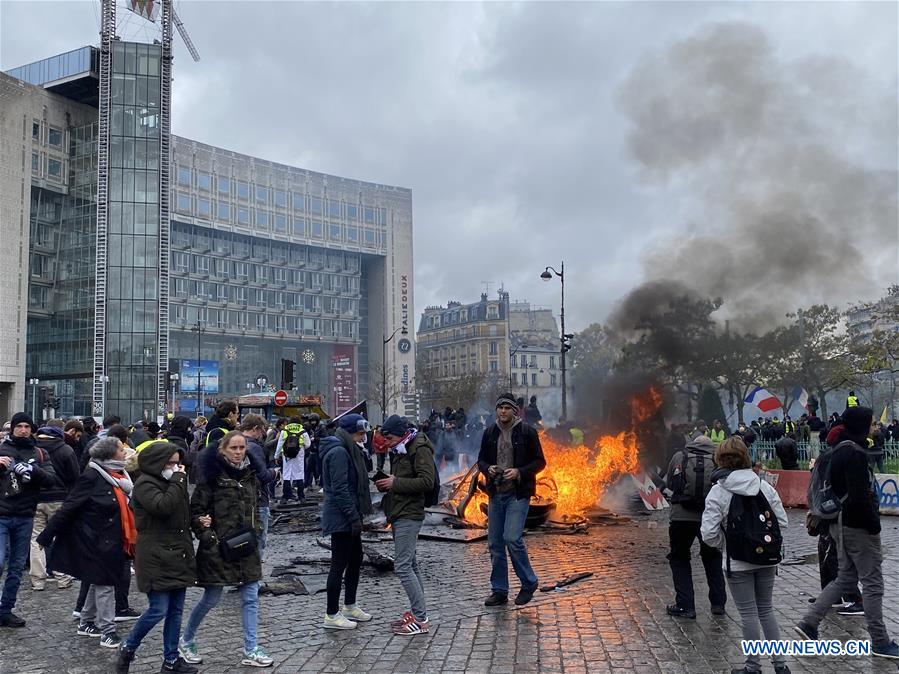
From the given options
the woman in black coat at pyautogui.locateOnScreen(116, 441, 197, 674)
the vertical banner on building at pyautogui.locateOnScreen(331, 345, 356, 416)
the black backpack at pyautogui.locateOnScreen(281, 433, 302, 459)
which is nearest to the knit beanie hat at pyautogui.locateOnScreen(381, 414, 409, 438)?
the woman in black coat at pyautogui.locateOnScreen(116, 441, 197, 674)

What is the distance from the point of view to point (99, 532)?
6.49 meters

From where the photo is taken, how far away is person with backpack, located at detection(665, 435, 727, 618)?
711cm

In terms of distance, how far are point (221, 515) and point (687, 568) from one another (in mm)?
4097

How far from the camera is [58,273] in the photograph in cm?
6488

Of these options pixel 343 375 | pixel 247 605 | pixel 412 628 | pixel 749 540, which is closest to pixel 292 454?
pixel 412 628

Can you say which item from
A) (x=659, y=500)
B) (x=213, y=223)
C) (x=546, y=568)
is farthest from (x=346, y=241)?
(x=546, y=568)

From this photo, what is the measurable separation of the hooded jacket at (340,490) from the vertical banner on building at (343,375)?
248 feet

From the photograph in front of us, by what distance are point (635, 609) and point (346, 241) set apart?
8218 centimetres

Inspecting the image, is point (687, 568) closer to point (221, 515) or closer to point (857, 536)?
point (857, 536)

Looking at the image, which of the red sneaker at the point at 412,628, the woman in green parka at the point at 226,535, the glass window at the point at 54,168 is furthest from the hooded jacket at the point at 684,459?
the glass window at the point at 54,168

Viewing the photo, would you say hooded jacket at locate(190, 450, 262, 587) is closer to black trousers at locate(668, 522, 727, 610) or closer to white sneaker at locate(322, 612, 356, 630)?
white sneaker at locate(322, 612, 356, 630)

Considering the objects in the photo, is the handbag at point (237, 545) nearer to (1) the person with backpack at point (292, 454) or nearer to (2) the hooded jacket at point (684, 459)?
(2) the hooded jacket at point (684, 459)

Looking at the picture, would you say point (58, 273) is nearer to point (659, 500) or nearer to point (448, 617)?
point (659, 500)

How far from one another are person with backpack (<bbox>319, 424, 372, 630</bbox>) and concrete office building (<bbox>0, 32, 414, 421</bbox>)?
126ft
